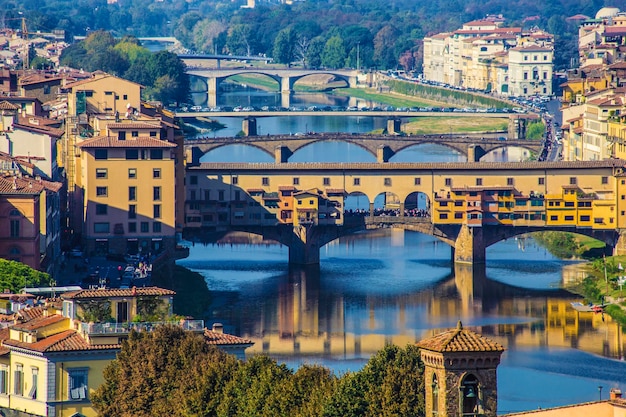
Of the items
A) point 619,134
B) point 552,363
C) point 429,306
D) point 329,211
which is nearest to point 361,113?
point 619,134

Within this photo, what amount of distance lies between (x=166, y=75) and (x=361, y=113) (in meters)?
18.9

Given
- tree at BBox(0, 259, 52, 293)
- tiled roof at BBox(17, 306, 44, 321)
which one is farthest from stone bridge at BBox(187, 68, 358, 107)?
tiled roof at BBox(17, 306, 44, 321)

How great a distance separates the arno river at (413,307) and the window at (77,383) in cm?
983

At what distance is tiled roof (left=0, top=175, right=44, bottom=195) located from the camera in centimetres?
5178

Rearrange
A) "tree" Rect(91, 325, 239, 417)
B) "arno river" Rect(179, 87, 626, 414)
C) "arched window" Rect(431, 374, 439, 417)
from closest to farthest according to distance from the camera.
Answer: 1. "arched window" Rect(431, 374, 439, 417)
2. "tree" Rect(91, 325, 239, 417)
3. "arno river" Rect(179, 87, 626, 414)

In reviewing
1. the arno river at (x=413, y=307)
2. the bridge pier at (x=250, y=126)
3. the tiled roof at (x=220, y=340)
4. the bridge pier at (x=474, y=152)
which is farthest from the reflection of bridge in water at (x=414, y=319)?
the bridge pier at (x=250, y=126)

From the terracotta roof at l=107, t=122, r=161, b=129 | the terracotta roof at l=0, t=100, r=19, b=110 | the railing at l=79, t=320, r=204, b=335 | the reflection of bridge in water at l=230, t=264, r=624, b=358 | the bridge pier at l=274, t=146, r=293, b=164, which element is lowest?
the reflection of bridge in water at l=230, t=264, r=624, b=358

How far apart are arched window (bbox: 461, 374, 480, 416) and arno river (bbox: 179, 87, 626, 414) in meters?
16.8

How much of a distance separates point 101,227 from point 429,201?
37.4ft

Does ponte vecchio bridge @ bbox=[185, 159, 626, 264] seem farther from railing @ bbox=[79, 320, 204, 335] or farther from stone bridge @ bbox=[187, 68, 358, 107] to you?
stone bridge @ bbox=[187, 68, 358, 107]

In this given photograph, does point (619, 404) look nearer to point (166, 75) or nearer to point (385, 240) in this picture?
point (385, 240)

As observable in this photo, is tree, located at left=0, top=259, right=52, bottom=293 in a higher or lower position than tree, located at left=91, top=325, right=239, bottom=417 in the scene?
higher

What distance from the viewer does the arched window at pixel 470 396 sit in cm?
2236

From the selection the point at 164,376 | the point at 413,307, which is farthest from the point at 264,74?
the point at 164,376
